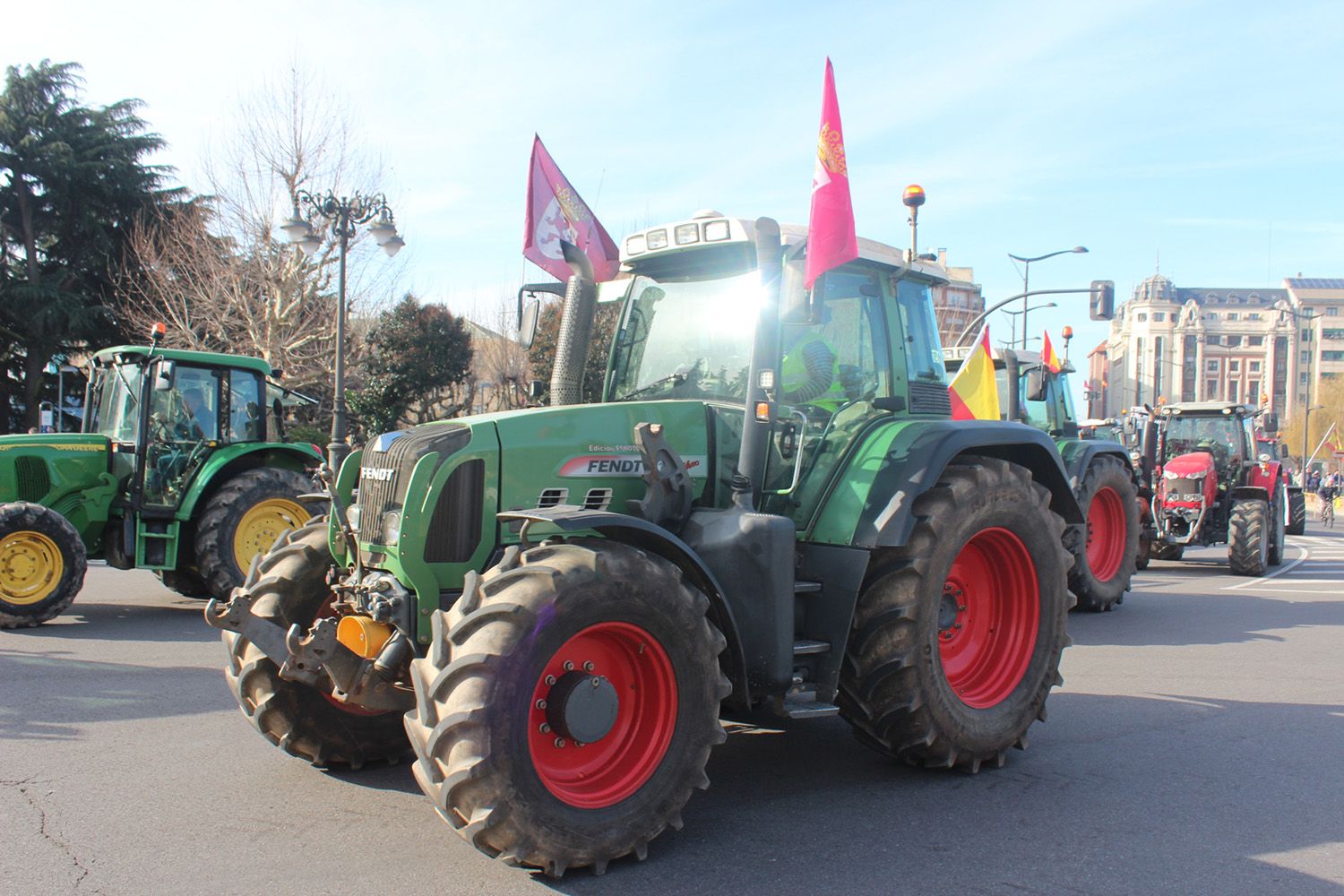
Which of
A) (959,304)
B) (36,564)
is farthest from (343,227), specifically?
(959,304)

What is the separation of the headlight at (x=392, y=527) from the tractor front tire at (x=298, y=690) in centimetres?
66

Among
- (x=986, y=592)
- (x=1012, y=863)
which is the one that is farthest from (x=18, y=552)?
(x=1012, y=863)

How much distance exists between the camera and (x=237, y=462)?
1084 centimetres

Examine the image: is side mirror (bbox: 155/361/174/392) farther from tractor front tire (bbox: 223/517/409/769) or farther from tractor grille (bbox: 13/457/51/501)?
tractor front tire (bbox: 223/517/409/769)

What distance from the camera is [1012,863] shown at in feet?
13.1

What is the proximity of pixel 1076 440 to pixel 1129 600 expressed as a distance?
1947 millimetres

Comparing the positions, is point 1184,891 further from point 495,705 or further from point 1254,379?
point 1254,379

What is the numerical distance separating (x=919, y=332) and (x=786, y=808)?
2.66 meters

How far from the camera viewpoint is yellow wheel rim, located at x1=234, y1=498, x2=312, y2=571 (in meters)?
10.4

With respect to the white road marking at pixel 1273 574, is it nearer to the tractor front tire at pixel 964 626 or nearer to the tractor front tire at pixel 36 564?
the tractor front tire at pixel 964 626

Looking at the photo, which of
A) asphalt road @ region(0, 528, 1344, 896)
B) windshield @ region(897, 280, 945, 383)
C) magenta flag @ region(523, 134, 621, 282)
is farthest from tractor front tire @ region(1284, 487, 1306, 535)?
magenta flag @ region(523, 134, 621, 282)

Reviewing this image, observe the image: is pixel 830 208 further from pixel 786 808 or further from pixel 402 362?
pixel 402 362

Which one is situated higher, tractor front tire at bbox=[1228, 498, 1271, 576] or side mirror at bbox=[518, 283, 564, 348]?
side mirror at bbox=[518, 283, 564, 348]

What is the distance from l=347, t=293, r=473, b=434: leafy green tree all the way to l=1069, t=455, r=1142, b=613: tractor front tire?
677 inches
